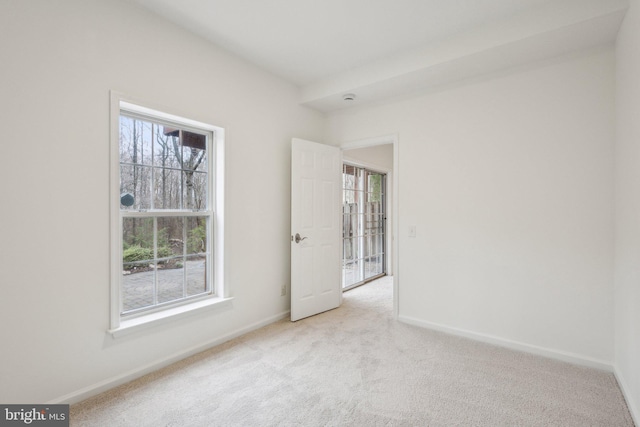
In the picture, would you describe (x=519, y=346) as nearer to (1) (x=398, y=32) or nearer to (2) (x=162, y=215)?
(1) (x=398, y=32)

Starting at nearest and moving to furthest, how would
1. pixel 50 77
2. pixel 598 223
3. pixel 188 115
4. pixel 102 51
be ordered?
pixel 50 77, pixel 102 51, pixel 598 223, pixel 188 115

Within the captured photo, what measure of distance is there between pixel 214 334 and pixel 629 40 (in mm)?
3831

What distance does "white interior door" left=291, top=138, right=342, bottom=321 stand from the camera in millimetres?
3457

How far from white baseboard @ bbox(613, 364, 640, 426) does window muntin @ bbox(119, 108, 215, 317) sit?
3133 mm

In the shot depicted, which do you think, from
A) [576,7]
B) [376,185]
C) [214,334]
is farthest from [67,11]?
[376,185]

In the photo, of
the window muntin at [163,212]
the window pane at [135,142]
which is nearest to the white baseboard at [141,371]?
the window muntin at [163,212]

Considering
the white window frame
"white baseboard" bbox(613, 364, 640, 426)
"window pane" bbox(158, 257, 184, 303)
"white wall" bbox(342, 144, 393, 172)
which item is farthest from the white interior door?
"white baseboard" bbox(613, 364, 640, 426)

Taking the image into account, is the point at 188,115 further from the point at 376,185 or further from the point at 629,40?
the point at 376,185

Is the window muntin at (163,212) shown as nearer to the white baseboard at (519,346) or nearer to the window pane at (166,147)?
the window pane at (166,147)

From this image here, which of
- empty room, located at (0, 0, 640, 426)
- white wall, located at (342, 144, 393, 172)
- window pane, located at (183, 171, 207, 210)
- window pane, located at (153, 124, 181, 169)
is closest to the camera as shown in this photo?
empty room, located at (0, 0, 640, 426)

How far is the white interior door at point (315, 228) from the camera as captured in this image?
346 cm

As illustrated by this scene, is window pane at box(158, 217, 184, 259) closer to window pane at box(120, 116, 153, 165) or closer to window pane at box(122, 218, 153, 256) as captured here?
window pane at box(122, 218, 153, 256)

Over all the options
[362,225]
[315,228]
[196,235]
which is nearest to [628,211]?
[315,228]

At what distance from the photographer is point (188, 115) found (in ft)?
8.45
